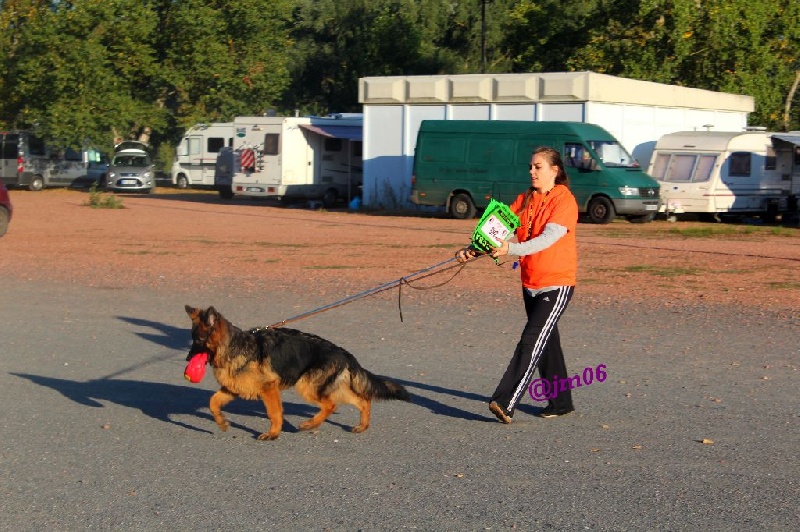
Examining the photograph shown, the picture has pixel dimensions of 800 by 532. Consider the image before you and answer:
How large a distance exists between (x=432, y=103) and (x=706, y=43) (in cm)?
1389

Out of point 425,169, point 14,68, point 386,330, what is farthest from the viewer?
point 14,68

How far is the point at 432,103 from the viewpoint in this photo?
108ft

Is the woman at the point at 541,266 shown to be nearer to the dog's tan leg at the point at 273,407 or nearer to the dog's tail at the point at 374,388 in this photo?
the dog's tail at the point at 374,388

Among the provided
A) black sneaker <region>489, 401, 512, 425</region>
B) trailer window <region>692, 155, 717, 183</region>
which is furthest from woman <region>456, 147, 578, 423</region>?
trailer window <region>692, 155, 717, 183</region>

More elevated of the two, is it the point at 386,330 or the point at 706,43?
the point at 706,43

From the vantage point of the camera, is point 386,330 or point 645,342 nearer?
point 645,342

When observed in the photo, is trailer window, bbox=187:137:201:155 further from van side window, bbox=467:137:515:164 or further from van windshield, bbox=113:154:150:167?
van side window, bbox=467:137:515:164

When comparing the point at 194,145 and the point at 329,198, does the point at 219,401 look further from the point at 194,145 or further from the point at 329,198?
the point at 194,145

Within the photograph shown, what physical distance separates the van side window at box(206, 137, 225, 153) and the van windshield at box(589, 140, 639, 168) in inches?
895

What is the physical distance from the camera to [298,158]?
36.3 meters

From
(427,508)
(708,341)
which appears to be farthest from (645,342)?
(427,508)

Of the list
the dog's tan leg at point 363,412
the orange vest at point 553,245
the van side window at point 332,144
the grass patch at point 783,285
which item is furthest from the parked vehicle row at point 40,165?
the orange vest at point 553,245

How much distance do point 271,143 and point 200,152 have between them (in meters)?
12.7

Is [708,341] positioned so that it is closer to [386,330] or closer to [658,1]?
[386,330]
